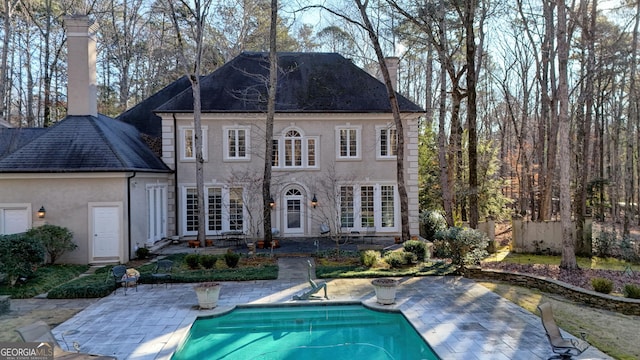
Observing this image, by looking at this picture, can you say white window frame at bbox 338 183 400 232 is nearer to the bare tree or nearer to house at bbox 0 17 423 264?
house at bbox 0 17 423 264

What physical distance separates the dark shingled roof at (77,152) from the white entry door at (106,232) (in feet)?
5.12

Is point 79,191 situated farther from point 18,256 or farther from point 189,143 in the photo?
point 189,143

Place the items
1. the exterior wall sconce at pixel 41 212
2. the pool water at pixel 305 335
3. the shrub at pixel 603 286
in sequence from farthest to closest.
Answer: the exterior wall sconce at pixel 41 212, the shrub at pixel 603 286, the pool water at pixel 305 335

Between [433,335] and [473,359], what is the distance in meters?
1.19

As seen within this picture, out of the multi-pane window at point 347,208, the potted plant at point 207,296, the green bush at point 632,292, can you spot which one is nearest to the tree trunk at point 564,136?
the green bush at point 632,292

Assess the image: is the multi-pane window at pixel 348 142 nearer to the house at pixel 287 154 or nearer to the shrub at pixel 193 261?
the house at pixel 287 154

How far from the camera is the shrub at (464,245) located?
12812 mm

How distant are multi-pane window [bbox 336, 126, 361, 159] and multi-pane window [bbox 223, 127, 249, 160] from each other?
4.55 metres

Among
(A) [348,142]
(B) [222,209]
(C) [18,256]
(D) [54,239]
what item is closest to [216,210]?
(B) [222,209]

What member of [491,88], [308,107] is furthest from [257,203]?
[491,88]

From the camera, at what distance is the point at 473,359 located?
6.57 meters

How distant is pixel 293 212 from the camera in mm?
19938

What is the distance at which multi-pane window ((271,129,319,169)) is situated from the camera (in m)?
19.9

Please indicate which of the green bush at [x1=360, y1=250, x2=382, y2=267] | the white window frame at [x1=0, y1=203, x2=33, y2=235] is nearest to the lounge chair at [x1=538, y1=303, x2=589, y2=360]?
the green bush at [x1=360, y1=250, x2=382, y2=267]
